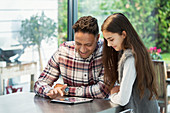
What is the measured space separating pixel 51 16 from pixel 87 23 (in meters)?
1.99

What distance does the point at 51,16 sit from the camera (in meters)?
4.11

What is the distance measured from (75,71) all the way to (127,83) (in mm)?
609

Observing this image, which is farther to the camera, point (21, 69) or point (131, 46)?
point (21, 69)

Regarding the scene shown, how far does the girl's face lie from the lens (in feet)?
6.31

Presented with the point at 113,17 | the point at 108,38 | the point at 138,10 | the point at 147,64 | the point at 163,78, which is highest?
the point at 138,10

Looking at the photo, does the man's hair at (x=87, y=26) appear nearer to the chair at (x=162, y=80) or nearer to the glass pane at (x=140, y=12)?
the chair at (x=162, y=80)

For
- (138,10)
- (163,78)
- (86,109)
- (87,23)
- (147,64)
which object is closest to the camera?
(86,109)

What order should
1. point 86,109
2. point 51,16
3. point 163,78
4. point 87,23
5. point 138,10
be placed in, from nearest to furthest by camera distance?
point 86,109, point 87,23, point 163,78, point 51,16, point 138,10

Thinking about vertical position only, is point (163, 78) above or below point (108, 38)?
below

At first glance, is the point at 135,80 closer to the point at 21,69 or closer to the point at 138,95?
the point at 138,95

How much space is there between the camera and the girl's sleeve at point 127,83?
5.95 ft

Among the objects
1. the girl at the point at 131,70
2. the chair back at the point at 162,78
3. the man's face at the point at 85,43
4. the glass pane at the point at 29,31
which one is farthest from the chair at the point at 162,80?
the girl at the point at 131,70

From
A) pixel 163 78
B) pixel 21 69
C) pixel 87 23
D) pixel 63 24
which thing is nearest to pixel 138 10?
pixel 63 24

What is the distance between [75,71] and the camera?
232 centimetres
